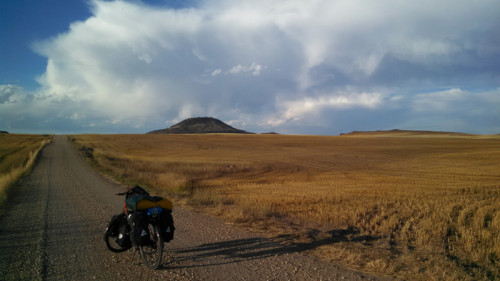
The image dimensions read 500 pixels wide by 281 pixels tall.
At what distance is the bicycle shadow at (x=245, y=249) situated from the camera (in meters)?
5.65

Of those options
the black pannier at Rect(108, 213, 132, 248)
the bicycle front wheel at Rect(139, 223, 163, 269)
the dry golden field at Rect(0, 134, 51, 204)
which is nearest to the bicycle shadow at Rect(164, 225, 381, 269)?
the bicycle front wheel at Rect(139, 223, 163, 269)

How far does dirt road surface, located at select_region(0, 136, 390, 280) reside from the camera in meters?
5.09

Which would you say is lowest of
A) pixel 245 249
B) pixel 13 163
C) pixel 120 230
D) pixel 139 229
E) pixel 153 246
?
pixel 13 163

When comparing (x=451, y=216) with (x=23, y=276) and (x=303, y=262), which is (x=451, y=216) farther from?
(x=23, y=276)

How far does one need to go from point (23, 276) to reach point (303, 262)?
194 inches

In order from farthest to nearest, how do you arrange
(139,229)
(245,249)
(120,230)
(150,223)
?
(245,249) → (120,230) → (150,223) → (139,229)

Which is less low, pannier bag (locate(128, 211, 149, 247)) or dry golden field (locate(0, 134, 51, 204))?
pannier bag (locate(128, 211, 149, 247))

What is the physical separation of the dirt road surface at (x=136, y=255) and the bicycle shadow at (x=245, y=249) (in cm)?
2

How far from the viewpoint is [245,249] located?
623cm

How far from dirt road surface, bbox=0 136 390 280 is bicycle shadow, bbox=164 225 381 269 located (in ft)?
0.06

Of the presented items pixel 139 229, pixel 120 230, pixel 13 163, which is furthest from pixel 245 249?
pixel 13 163

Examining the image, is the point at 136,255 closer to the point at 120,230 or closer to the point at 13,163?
the point at 120,230

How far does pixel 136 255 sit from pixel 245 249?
227 centimetres

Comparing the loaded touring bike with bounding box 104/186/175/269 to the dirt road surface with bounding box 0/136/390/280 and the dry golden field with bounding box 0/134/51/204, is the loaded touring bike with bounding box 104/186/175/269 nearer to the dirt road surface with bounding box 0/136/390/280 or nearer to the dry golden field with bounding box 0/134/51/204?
the dirt road surface with bounding box 0/136/390/280
